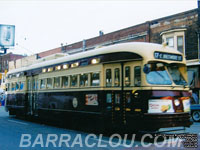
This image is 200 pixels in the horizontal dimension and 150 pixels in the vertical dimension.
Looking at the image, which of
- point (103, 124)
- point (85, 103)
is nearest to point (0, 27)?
point (85, 103)

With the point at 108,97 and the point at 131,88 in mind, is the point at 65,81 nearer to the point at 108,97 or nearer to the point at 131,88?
the point at 108,97

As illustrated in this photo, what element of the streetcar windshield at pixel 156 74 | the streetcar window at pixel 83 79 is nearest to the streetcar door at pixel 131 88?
the streetcar windshield at pixel 156 74

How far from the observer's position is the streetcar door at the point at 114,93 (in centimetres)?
1031

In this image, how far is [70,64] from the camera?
13.4m

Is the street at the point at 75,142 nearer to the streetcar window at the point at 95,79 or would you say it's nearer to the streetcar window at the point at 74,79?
the streetcar window at the point at 95,79

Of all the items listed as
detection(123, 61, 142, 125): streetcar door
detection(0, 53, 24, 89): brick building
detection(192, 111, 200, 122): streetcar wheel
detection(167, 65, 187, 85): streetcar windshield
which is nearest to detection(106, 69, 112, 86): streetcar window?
detection(123, 61, 142, 125): streetcar door

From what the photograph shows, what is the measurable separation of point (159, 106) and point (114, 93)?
6.25ft

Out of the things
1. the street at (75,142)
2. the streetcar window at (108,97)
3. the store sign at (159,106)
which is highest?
the streetcar window at (108,97)

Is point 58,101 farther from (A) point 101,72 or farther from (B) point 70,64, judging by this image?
(A) point 101,72

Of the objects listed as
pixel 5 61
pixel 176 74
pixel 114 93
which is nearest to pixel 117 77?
pixel 114 93

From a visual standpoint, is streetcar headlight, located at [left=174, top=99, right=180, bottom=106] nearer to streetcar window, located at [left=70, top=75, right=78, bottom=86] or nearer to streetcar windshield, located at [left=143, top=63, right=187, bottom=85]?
streetcar windshield, located at [left=143, top=63, right=187, bottom=85]

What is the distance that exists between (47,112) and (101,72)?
5.37 metres

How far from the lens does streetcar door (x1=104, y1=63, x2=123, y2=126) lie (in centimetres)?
1031

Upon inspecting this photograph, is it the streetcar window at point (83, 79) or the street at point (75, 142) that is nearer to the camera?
the street at point (75, 142)
